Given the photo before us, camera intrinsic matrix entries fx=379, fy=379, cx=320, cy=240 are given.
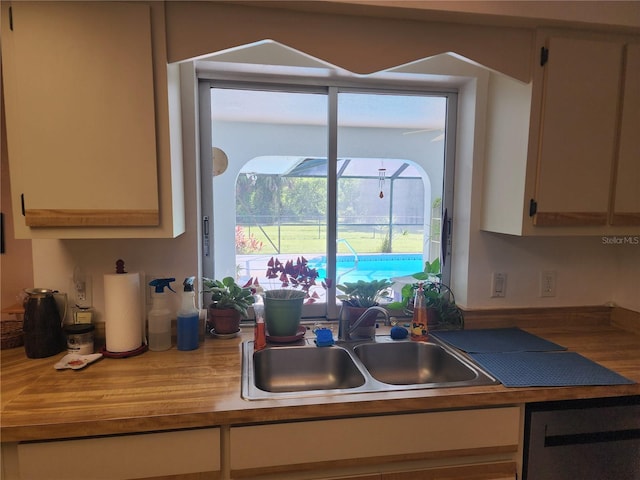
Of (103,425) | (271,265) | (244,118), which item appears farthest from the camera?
(244,118)

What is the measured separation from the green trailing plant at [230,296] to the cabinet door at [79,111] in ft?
1.65

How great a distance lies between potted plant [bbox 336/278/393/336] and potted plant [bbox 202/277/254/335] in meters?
0.42

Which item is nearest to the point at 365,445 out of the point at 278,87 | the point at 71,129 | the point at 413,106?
the point at 71,129

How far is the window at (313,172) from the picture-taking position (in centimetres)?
180

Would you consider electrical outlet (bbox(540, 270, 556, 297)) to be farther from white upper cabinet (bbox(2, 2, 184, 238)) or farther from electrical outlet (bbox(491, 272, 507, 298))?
white upper cabinet (bbox(2, 2, 184, 238))

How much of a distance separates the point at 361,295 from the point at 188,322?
0.75 meters

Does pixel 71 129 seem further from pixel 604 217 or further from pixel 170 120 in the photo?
pixel 604 217

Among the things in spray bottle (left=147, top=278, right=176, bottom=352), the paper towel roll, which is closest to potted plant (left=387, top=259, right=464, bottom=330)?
spray bottle (left=147, top=278, right=176, bottom=352)

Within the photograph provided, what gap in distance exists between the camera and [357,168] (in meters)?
2.04

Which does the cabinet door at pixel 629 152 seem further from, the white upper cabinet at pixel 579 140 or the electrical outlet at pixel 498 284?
the electrical outlet at pixel 498 284

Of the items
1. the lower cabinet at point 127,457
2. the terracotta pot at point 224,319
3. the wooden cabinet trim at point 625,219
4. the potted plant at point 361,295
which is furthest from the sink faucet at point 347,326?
the wooden cabinet trim at point 625,219

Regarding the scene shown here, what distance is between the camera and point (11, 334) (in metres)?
1.41

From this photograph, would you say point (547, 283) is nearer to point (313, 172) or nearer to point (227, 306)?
point (313, 172)

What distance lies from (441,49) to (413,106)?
0.62 metres
